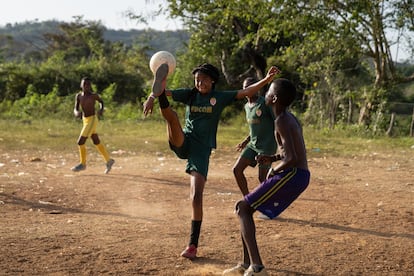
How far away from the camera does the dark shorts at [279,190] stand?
13.1ft

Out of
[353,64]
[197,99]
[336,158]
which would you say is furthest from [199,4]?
[197,99]

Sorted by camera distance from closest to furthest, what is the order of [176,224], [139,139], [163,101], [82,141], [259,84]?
[163,101], [259,84], [176,224], [82,141], [139,139]

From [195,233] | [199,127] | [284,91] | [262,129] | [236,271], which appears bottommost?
[236,271]

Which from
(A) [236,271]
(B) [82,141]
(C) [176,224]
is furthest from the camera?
(B) [82,141]

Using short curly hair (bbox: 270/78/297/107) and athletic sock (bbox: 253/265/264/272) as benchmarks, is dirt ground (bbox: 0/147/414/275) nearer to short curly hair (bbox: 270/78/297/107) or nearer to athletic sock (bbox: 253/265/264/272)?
athletic sock (bbox: 253/265/264/272)

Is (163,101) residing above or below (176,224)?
above

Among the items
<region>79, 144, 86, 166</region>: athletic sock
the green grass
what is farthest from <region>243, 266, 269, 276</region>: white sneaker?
the green grass

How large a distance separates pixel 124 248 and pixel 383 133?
510 inches

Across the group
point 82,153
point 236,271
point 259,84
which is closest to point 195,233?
point 236,271

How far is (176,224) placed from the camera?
232 inches

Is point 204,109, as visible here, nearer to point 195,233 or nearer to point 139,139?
point 195,233

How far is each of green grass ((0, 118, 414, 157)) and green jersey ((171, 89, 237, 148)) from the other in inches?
306

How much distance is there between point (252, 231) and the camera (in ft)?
13.4

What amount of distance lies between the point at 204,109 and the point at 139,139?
34.2 ft
